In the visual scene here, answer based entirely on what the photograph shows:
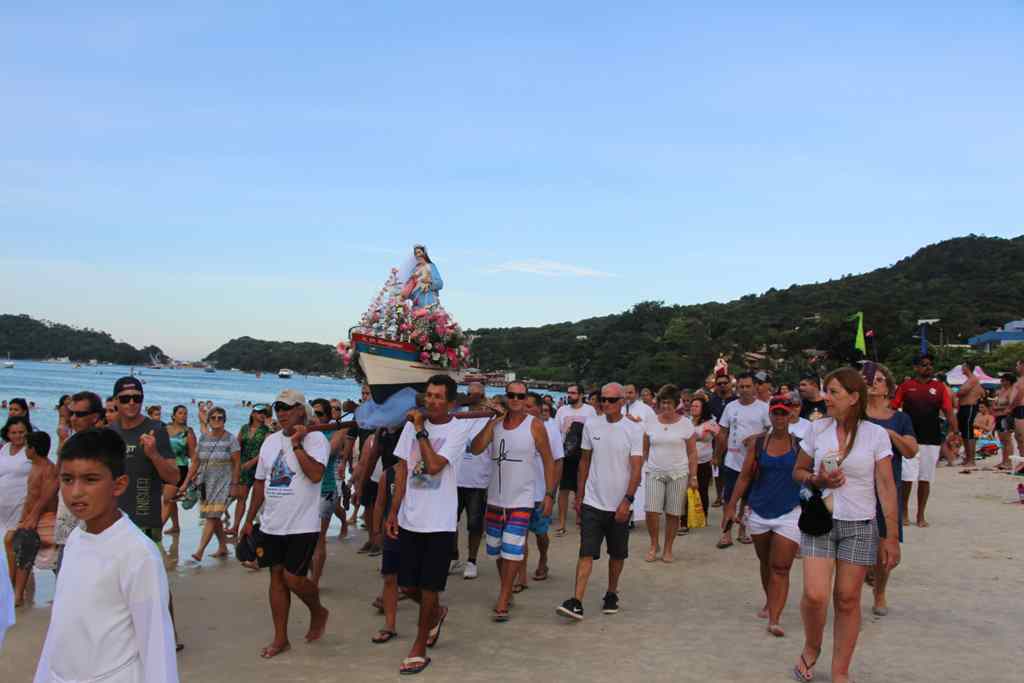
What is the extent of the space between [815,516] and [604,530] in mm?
2603

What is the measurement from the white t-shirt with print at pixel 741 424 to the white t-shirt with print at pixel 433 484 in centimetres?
458

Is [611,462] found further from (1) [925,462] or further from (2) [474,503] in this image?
(1) [925,462]

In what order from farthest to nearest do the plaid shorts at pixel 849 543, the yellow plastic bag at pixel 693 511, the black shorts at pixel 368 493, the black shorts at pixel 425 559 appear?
the yellow plastic bag at pixel 693 511 → the black shorts at pixel 368 493 → the black shorts at pixel 425 559 → the plaid shorts at pixel 849 543

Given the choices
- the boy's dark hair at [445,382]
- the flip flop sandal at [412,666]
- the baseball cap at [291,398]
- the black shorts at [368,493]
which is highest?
the boy's dark hair at [445,382]

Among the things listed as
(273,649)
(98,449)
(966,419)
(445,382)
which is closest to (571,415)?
(445,382)

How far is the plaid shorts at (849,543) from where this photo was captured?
5477 mm

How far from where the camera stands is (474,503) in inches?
364

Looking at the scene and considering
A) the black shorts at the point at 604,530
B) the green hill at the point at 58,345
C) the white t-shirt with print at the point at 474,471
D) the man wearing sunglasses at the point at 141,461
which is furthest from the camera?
the green hill at the point at 58,345

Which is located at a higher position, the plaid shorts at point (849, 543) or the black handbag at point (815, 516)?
the black handbag at point (815, 516)

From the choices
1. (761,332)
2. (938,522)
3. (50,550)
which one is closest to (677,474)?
(938,522)

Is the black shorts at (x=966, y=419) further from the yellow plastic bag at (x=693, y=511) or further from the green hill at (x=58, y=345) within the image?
the green hill at (x=58, y=345)

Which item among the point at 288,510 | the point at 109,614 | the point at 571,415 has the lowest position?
the point at 288,510

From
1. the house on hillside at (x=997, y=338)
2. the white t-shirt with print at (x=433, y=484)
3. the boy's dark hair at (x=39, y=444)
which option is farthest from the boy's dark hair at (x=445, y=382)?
the house on hillside at (x=997, y=338)

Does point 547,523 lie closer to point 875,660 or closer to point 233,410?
point 875,660
